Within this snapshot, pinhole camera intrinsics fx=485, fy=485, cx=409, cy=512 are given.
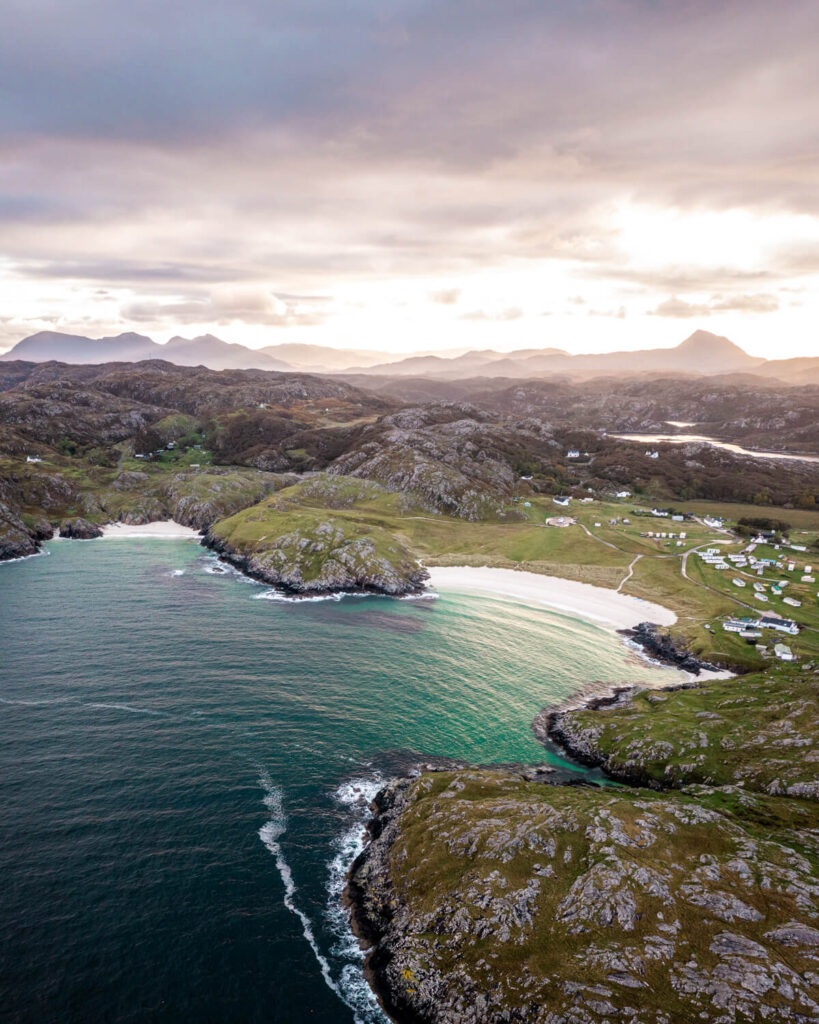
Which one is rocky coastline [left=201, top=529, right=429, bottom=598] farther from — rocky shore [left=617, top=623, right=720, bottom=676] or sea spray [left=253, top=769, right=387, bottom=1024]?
sea spray [left=253, top=769, right=387, bottom=1024]

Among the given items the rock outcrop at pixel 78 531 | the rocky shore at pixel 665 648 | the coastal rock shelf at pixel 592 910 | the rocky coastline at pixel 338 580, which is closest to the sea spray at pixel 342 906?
the coastal rock shelf at pixel 592 910

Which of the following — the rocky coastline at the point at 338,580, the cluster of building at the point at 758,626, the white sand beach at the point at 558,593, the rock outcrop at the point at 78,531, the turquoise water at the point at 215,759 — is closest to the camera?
the turquoise water at the point at 215,759

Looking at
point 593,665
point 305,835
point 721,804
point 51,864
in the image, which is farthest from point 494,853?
point 593,665

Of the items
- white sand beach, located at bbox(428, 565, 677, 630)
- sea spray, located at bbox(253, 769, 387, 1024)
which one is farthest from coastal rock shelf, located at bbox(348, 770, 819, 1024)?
white sand beach, located at bbox(428, 565, 677, 630)

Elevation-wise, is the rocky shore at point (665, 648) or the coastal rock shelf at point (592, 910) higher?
the coastal rock shelf at point (592, 910)

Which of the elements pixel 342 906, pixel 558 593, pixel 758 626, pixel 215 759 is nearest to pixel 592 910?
pixel 342 906

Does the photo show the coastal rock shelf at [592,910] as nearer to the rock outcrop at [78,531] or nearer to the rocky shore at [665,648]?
the rocky shore at [665,648]
